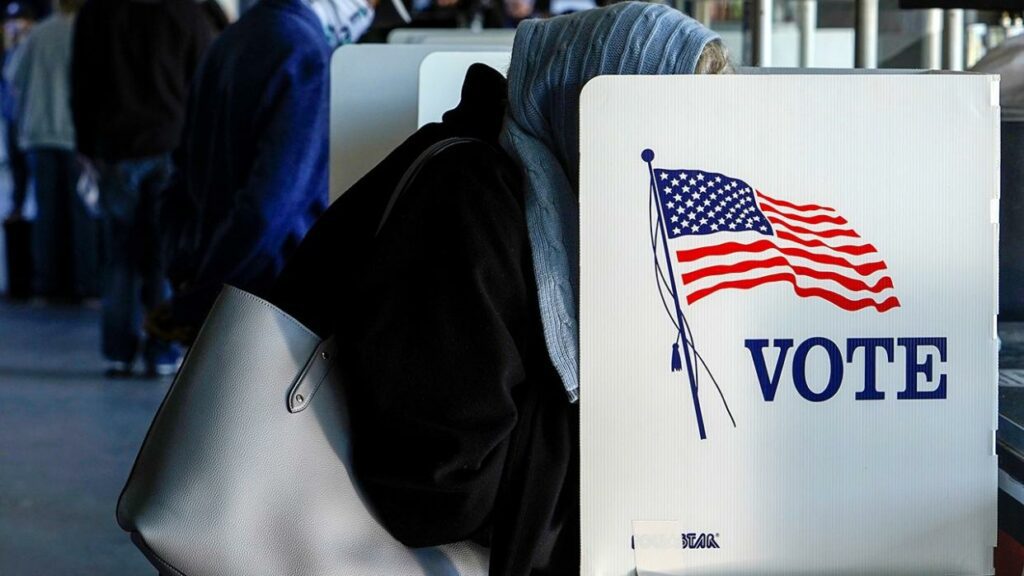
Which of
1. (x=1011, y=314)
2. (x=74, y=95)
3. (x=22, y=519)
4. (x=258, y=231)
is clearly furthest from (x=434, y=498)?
(x=74, y=95)

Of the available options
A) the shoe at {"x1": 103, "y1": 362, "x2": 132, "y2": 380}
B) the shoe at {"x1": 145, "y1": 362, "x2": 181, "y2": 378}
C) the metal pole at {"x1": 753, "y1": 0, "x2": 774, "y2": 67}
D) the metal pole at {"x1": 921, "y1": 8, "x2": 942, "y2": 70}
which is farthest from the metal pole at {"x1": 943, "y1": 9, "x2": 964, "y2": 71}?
the shoe at {"x1": 103, "y1": 362, "x2": 132, "y2": 380}

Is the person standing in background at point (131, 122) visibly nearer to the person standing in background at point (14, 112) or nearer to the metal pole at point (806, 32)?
the person standing in background at point (14, 112)

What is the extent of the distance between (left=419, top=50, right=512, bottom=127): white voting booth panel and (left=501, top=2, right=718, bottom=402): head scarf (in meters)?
0.63

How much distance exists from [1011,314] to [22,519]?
2573 millimetres

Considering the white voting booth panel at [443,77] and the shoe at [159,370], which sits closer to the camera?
the white voting booth panel at [443,77]

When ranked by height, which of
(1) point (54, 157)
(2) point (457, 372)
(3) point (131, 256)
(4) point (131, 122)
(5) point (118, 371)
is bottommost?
(5) point (118, 371)

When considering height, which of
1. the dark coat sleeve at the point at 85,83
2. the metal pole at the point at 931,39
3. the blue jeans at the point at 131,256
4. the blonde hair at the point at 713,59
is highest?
the blonde hair at the point at 713,59

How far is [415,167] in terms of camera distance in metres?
1.29

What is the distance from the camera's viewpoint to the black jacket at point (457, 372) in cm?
123

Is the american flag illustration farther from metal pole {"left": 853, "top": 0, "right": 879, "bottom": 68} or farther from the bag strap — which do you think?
metal pole {"left": 853, "top": 0, "right": 879, "bottom": 68}

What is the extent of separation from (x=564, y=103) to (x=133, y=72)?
13.5 feet

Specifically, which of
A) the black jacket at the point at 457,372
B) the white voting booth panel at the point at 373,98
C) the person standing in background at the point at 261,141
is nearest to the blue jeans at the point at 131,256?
the person standing in background at the point at 261,141

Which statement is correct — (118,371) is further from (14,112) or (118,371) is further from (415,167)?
(415,167)

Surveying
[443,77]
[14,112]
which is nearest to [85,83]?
[14,112]
